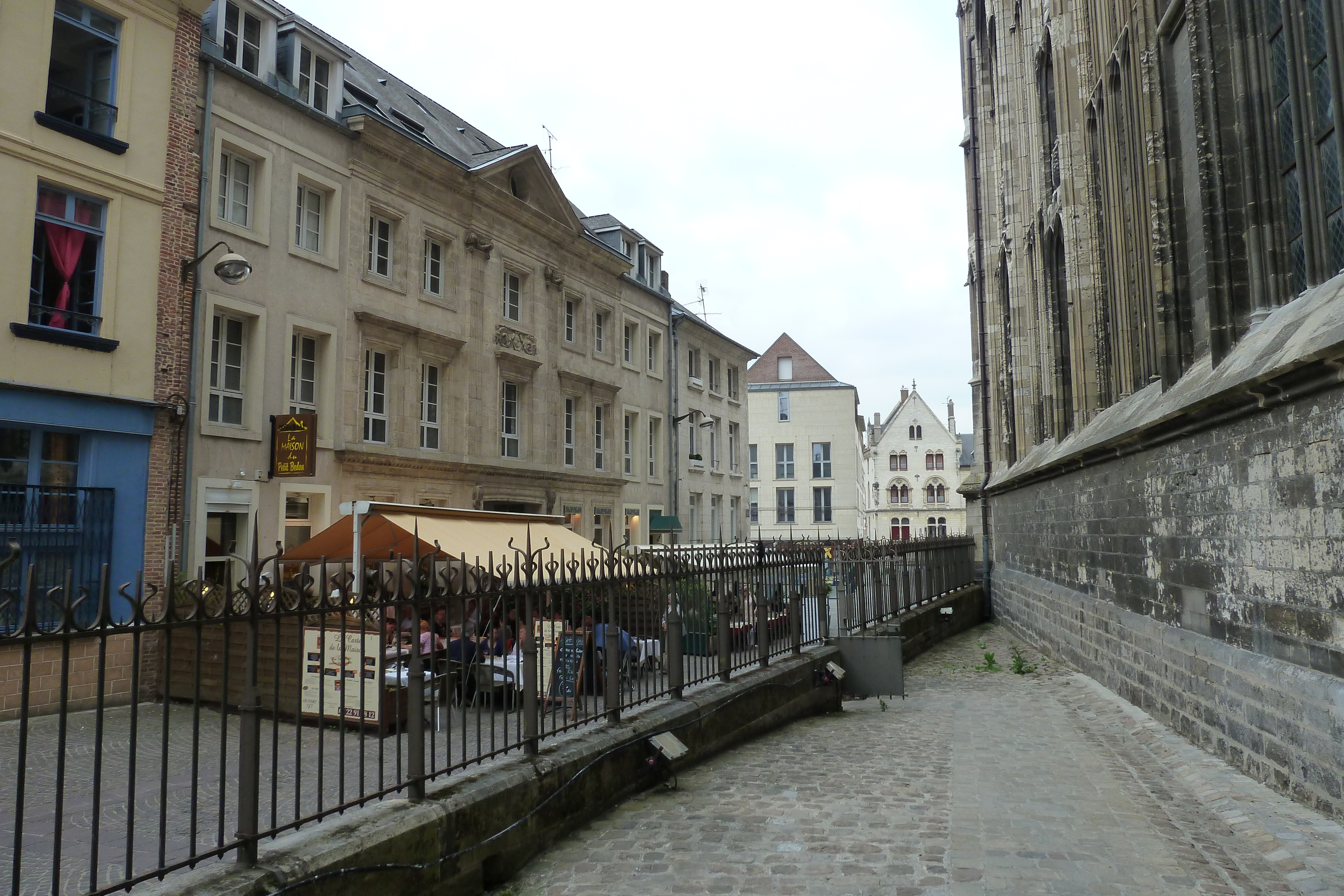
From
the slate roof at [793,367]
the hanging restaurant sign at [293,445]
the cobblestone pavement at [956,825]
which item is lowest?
the cobblestone pavement at [956,825]

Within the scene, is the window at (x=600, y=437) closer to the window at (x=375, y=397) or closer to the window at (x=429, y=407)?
the window at (x=429, y=407)

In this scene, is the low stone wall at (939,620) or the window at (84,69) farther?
the low stone wall at (939,620)

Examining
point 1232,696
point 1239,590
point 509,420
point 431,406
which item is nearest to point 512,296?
point 509,420

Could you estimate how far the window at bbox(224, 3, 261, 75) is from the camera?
14.7 metres

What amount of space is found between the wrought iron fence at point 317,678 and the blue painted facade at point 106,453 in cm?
56

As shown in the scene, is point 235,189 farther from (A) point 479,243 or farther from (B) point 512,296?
(B) point 512,296

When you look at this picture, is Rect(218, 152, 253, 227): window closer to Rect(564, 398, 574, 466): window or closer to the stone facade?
Rect(564, 398, 574, 466): window

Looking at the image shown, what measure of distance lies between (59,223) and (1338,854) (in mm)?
13793

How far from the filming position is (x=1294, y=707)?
6.31m

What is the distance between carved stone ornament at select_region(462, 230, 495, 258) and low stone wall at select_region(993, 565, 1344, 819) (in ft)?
45.7

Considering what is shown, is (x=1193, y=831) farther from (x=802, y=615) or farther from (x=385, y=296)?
(x=385, y=296)

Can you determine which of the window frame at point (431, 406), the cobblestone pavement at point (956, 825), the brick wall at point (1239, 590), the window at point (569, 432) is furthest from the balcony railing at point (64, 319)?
the window at point (569, 432)

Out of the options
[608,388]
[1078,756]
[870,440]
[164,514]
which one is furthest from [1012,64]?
[870,440]

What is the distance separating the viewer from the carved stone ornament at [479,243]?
1997 centimetres
